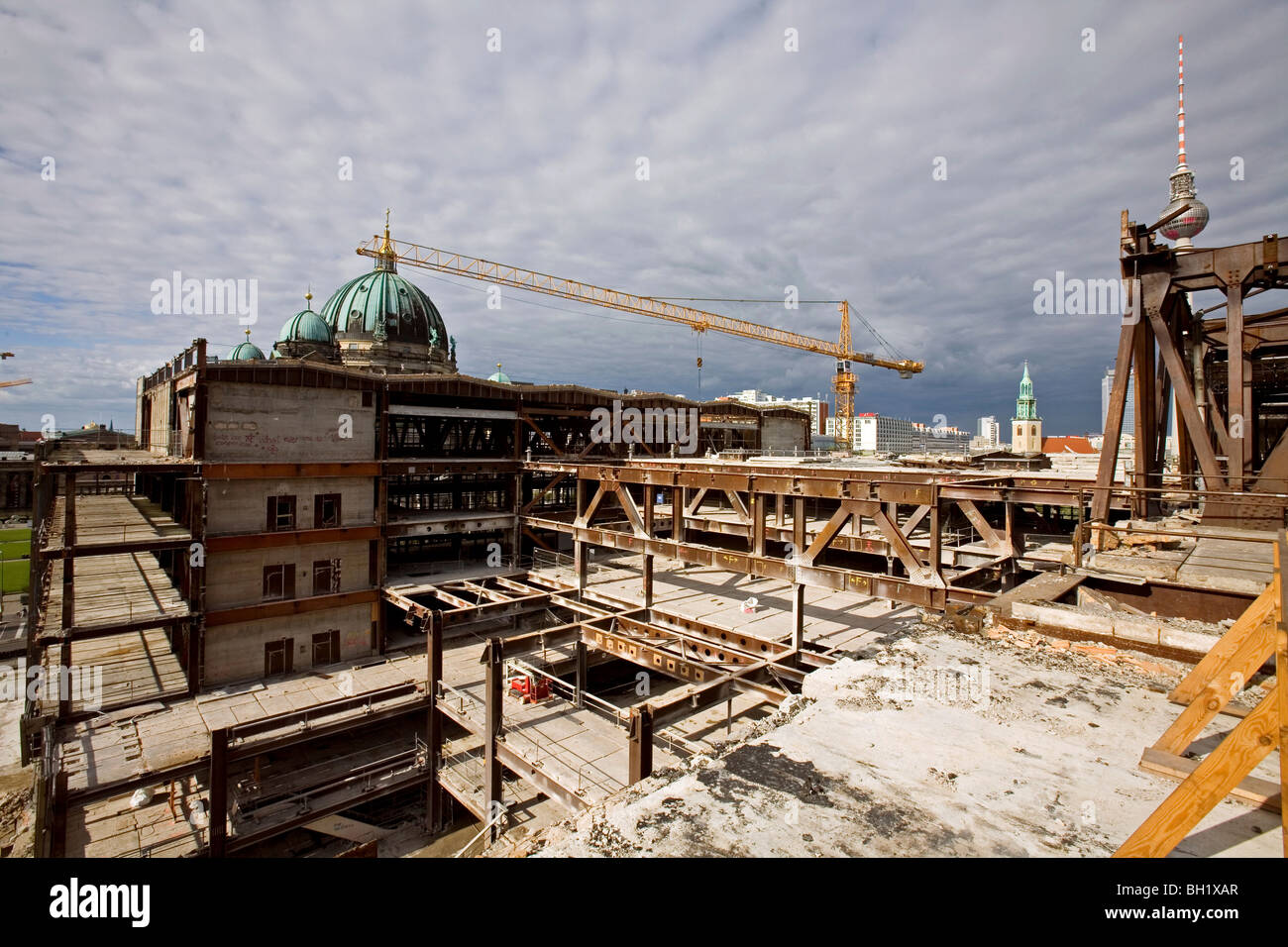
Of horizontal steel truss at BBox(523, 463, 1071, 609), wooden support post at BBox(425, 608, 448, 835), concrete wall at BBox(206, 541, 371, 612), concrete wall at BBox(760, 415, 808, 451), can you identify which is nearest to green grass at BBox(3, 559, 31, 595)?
concrete wall at BBox(206, 541, 371, 612)

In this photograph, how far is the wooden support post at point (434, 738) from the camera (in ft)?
66.0

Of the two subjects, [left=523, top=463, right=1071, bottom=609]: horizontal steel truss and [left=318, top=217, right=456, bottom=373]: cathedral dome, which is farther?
[left=318, top=217, right=456, bottom=373]: cathedral dome

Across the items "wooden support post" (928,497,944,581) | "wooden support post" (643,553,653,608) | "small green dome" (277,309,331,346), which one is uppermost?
"small green dome" (277,309,331,346)

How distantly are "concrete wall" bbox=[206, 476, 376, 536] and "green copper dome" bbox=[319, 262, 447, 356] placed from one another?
94.7 feet

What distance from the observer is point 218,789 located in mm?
16062

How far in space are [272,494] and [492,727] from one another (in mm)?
14268

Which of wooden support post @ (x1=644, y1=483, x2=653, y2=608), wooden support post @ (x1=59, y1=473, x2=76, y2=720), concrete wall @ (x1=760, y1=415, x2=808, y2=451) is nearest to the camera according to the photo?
wooden support post @ (x1=59, y1=473, x2=76, y2=720)

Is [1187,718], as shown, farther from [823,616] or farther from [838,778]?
[823,616]

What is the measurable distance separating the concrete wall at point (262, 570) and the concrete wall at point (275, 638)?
0.96m

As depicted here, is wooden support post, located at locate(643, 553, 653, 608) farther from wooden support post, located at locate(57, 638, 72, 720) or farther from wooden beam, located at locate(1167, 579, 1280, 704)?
wooden support post, located at locate(57, 638, 72, 720)

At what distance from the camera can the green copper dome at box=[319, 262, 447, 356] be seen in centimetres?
5231

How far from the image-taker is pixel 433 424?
3806 cm

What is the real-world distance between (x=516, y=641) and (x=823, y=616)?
1034cm
